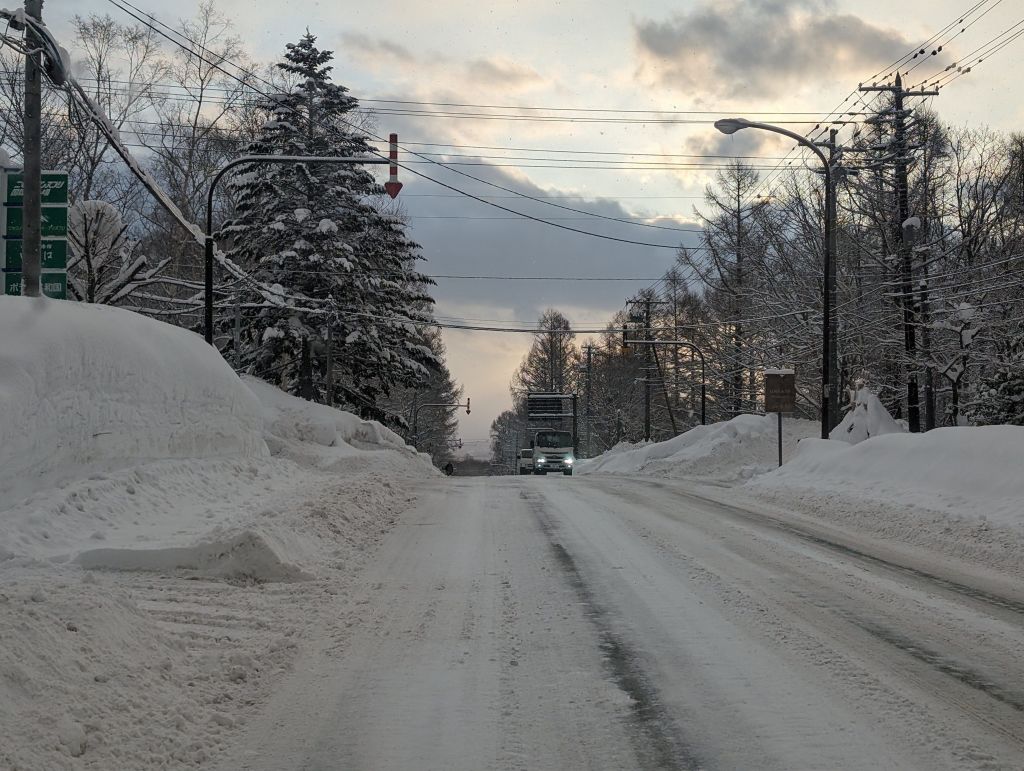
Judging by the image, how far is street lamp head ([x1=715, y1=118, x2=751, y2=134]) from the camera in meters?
20.1

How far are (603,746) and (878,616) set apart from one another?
12.2 feet

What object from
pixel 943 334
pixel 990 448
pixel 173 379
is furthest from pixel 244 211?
pixel 990 448

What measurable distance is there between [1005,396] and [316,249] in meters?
24.7

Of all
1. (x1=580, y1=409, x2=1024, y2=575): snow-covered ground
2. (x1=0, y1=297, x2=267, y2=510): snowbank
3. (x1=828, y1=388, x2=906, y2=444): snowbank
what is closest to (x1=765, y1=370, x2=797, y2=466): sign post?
(x1=828, y1=388, x2=906, y2=444): snowbank

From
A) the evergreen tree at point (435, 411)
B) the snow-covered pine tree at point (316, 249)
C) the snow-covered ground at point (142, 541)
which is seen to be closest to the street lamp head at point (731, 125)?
the snow-covered ground at point (142, 541)

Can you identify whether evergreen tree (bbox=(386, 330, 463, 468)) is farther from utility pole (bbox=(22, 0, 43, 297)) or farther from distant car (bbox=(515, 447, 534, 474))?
utility pole (bbox=(22, 0, 43, 297))

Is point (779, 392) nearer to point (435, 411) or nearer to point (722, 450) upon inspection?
point (722, 450)

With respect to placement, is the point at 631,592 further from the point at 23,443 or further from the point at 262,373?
the point at 262,373

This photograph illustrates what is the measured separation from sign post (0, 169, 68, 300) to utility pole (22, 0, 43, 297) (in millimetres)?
1792

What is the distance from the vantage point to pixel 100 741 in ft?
13.6

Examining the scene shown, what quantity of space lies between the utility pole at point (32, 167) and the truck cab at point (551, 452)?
31627mm

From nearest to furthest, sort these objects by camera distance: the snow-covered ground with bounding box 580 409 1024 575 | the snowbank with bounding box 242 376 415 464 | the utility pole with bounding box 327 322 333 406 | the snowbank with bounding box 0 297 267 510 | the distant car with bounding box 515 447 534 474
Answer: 1. the snowbank with bounding box 0 297 267 510
2. the snow-covered ground with bounding box 580 409 1024 575
3. the snowbank with bounding box 242 376 415 464
4. the utility pole with bounding box 327 322 333 406
5. the distant car with bounding box 515 447 534 474

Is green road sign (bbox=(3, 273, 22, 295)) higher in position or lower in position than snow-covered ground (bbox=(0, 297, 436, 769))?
higher

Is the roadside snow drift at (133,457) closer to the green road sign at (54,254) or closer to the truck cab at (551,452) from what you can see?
the green road sign at (54,254)
